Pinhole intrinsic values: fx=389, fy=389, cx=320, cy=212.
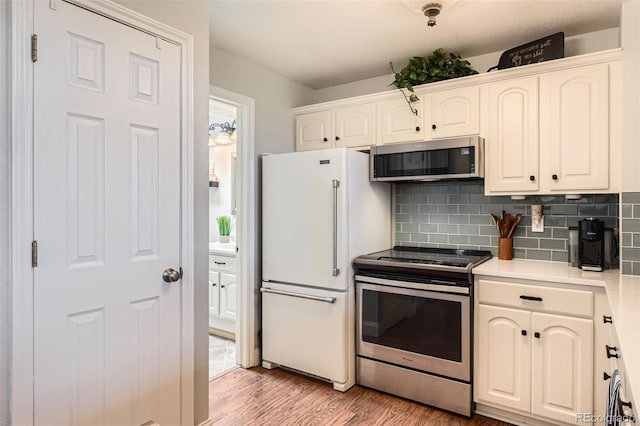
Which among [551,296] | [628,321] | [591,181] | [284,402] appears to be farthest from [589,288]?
[284,402]

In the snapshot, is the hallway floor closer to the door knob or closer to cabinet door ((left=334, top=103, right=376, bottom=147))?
the door knob

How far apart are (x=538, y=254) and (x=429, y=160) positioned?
1.02m

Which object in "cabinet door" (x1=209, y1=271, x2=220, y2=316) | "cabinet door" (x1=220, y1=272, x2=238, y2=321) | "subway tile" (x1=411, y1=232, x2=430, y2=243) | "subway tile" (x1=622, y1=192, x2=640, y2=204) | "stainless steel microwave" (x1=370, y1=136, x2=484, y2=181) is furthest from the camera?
"cabinet door" (x1=209, y1=271, x2=220, y2=316)

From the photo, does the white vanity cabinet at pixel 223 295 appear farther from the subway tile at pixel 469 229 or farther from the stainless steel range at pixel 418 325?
the subway tile at pixel 469 229

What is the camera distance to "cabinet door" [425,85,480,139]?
2689 mm

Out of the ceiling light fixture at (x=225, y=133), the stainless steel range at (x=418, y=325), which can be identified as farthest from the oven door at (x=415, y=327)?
the ceiling light fixture at (x=225, y=133)

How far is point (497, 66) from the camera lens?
109 inches

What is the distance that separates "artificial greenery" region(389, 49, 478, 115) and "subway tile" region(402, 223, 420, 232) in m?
0.92

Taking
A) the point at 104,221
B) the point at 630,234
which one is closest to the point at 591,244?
the point at 630,234

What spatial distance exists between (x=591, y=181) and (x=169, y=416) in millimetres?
2677

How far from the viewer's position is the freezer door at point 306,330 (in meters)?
2.78

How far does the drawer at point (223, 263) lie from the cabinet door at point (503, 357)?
90.2 inches

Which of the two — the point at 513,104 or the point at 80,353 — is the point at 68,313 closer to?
the point at 80,353

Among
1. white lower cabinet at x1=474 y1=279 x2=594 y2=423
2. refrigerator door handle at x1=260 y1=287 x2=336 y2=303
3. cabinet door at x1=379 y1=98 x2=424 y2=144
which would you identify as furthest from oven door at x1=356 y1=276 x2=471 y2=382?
cabinet door at x1=379 y1=98 x2=424 y2=144
